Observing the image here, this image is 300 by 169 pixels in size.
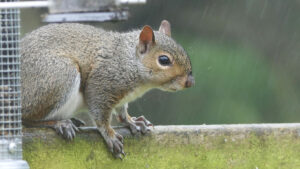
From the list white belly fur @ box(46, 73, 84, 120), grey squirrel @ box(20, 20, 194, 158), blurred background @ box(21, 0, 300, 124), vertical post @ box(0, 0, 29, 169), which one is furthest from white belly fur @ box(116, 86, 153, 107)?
blurred background @ box(21, 0, 300, 124)

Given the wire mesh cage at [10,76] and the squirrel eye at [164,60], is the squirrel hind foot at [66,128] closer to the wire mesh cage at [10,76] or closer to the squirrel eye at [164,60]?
the wire mesh cage at [10,76]

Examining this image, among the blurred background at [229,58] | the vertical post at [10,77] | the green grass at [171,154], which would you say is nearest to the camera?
the vertical post at [10,77]

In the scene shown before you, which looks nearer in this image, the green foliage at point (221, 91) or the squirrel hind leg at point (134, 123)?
the squirrel hind leg at point (134, 123)

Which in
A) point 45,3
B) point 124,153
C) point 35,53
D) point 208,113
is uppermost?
point 45,3

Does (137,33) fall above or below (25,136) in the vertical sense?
above

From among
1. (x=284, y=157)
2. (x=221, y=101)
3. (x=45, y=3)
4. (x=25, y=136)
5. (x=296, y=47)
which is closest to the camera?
(x=45, y=3)

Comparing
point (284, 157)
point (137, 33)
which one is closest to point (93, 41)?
point (137, 33)

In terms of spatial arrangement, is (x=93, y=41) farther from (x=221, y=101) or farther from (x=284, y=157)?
(x=221, y=101)

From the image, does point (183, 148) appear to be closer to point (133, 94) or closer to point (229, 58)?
point (133, 94)

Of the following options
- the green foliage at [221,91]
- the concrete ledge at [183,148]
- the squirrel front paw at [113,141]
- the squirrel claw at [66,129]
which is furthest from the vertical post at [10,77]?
the green foliage at [221,91]
